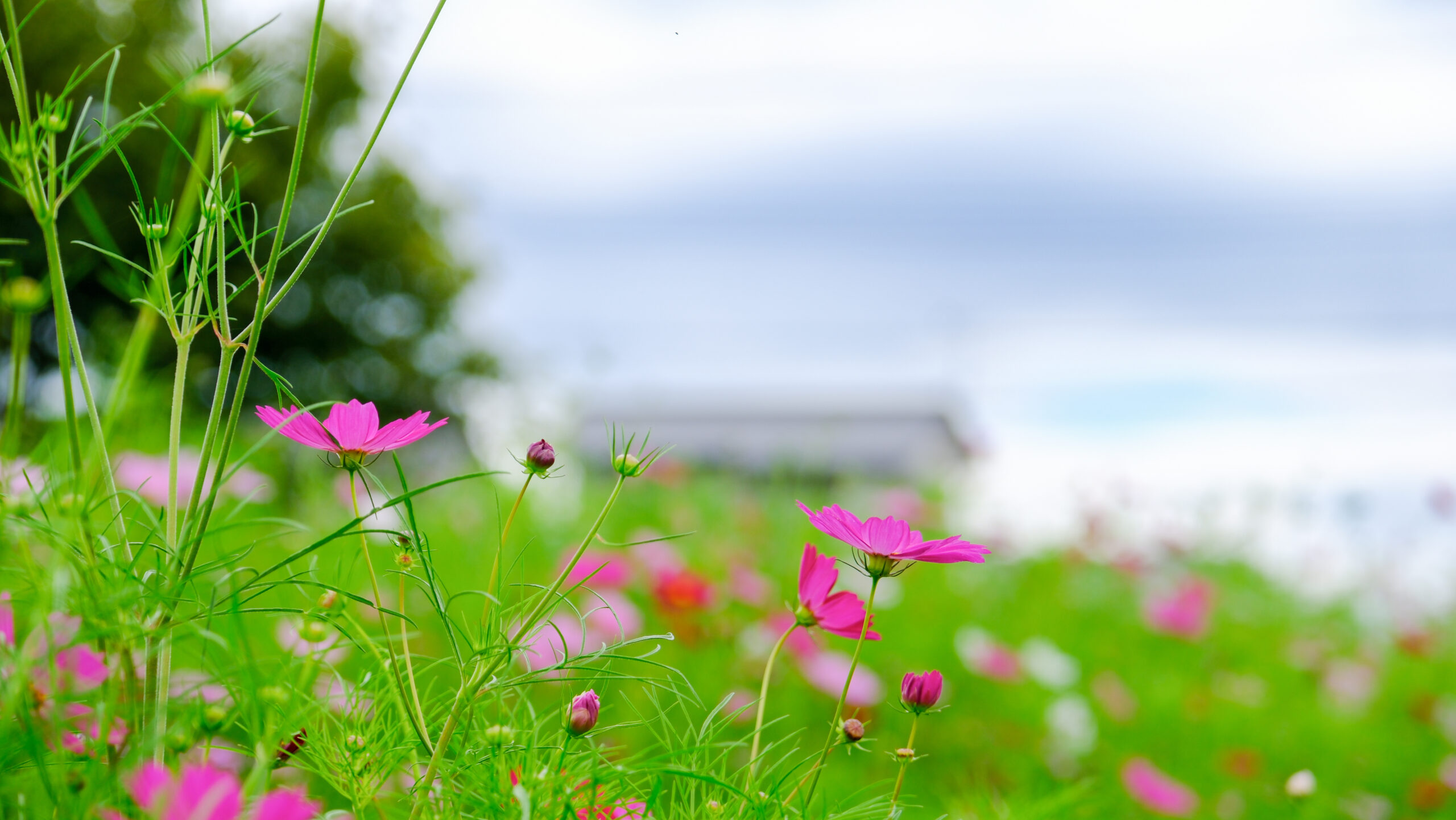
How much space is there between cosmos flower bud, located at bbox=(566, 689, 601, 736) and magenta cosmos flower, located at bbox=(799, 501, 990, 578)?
12cm

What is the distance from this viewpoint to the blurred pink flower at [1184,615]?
1.83 meters

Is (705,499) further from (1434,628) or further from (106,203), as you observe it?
(106,203)

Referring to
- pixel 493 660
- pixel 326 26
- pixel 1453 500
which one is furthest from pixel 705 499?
pixel 326 26

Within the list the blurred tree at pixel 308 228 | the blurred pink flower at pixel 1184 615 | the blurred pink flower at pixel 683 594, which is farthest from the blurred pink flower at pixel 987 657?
the blurred tree at pixel 308 228

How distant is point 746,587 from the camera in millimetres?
1400

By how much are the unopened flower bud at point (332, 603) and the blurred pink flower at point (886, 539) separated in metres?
0.19

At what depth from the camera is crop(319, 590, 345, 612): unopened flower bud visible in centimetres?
39

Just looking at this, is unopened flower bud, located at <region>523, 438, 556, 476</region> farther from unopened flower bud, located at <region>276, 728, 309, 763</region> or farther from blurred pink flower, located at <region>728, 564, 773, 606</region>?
blurred pink flower, located at <region>728, 564, 773, 606</region>

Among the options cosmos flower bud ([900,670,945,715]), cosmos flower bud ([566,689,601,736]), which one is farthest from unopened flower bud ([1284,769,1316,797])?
cosmos flower bud ([566,689,601,736])

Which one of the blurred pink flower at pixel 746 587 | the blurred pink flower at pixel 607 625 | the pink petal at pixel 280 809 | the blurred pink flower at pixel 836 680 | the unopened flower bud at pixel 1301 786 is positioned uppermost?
the pink petal at pixel 280 809

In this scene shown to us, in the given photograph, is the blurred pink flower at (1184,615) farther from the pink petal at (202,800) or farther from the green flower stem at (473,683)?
the pink petal at (202,800)

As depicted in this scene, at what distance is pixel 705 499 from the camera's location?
242 cm

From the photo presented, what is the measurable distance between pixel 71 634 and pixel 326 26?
786 centimetres

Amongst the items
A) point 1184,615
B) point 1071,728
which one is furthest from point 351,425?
point 1184,615
